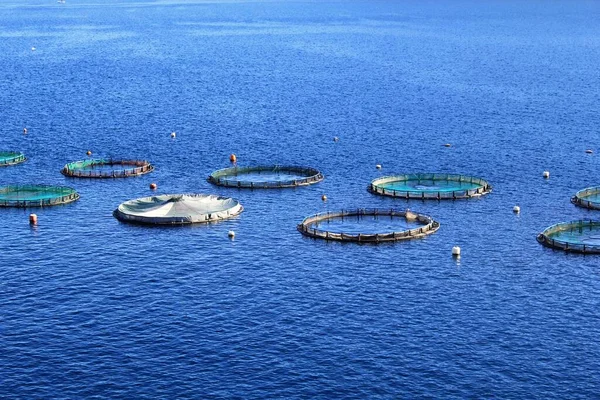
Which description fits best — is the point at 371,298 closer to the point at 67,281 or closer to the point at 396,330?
the point at 396,330

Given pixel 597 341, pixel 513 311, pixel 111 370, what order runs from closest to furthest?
pixel 111 370 → pixel 597 341 → pixel 513 311

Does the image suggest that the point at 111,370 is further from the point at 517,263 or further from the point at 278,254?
the point at 517,263

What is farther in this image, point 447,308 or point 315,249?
point 315,249

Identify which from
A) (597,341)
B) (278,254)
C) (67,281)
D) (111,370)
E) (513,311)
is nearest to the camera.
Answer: (111,370)

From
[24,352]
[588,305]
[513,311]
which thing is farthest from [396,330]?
[24,352]

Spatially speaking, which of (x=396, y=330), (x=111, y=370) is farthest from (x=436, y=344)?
(x=111, y=370)

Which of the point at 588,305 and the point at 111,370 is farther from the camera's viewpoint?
the point at 588,305

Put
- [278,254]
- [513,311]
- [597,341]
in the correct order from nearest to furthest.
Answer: [597,341], [513,311], [278,254]

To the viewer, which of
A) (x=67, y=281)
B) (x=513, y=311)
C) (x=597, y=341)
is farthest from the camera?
(x=67, y=281)
